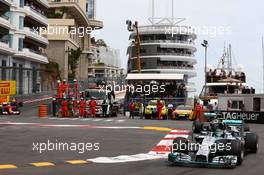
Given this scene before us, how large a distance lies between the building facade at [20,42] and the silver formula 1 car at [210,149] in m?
37.2

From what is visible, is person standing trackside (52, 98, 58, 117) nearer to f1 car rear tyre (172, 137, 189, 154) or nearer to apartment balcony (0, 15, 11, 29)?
apartment balcony (0, 15, 11, 29)

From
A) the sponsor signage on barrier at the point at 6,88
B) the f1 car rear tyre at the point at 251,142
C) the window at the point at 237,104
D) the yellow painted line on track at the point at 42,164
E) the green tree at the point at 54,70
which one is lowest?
the yellow painted line on track at the point at 42,164

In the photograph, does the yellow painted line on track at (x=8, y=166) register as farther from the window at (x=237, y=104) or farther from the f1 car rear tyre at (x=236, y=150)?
the window at (x=237, y=104)

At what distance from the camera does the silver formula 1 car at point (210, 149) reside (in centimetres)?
1220

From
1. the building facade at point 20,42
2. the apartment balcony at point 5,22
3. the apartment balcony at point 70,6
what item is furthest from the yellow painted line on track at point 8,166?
the apartment balcony at point 70,6

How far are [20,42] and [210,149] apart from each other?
166ft

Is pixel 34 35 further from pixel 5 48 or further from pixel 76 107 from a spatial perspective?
pixel 76 107

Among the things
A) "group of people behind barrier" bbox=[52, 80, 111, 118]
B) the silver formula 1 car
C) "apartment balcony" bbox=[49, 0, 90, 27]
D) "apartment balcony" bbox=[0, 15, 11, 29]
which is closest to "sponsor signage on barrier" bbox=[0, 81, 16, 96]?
the silver formula 1 car

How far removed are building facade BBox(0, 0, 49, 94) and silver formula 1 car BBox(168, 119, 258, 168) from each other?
3716cm

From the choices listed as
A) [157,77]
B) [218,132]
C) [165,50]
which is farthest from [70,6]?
[218,132]

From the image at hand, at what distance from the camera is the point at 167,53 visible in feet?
282

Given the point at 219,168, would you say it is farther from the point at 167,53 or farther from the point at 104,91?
the point at 167,53

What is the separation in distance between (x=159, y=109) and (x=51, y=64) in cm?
4303

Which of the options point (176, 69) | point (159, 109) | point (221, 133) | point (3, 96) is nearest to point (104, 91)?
point (159, 109)
